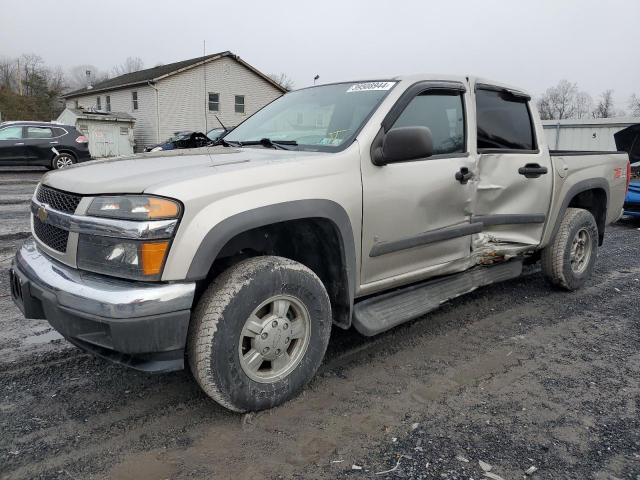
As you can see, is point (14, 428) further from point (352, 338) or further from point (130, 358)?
point (352, 338)

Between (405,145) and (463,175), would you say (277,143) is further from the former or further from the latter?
(463,175)

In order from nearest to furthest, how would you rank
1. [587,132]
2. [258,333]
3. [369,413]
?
[258,333] < [369,413] < [587,132]

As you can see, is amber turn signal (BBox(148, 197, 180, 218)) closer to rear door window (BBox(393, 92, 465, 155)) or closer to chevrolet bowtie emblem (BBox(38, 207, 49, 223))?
chevrolet bowtie emblem (BBox(38, 207, 49, 223))

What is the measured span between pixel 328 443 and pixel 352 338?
136 centimetres

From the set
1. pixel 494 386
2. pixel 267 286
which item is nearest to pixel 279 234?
pixel 267 286

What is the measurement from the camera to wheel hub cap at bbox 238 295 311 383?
267cm

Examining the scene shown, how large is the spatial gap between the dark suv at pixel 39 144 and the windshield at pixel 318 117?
1261 cm

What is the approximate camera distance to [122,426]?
2656mm

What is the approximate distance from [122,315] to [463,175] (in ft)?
8.08

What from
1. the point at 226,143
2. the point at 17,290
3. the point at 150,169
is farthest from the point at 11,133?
the point at 150,169

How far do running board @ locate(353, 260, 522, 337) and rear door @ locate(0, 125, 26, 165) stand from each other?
1485 cm

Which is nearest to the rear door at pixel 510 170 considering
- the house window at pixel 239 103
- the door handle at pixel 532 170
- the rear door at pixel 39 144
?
the door handle at pixel 532 170

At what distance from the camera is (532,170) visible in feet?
14.1

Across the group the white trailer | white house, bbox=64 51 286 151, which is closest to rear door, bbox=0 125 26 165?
white house, bbox=64 51 286 151
